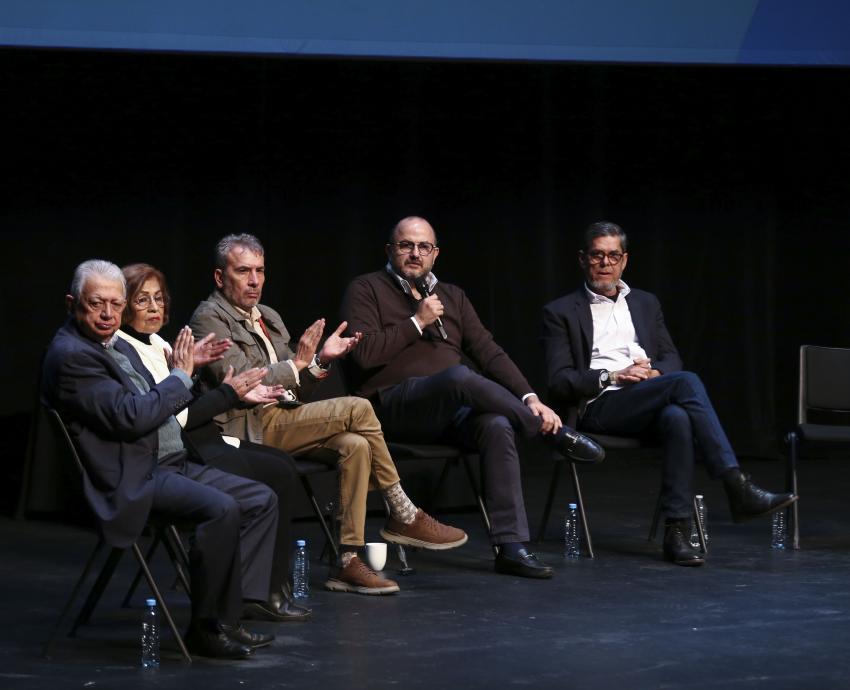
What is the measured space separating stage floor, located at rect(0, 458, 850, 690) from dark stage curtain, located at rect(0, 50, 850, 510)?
1931 millimetres

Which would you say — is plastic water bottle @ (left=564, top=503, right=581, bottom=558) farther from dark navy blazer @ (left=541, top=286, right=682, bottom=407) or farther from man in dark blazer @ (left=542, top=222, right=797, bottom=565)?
dark navy blazer @ (left=541, top=286, right=682, bottom=407)

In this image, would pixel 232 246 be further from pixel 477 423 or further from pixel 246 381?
A: pixel 477 423

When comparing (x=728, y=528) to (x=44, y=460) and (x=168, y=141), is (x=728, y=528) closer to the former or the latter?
(x=44, y=460)

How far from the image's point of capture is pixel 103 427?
11.3ft

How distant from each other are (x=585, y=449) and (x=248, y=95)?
119 inches

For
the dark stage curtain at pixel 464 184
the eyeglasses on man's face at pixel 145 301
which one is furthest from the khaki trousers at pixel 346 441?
the dark stage curtain at pixel 464 184

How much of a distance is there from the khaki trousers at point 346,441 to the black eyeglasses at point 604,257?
127 centimetres

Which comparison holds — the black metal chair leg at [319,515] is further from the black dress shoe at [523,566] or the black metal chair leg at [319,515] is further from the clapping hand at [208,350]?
the clapping hand at [208,350]

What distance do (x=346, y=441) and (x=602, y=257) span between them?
4.76 feet

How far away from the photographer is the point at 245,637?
11.6 ft

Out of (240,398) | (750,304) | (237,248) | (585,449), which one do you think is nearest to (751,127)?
(750,304)

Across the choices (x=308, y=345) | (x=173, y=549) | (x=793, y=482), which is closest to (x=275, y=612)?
(x=173, y=549)

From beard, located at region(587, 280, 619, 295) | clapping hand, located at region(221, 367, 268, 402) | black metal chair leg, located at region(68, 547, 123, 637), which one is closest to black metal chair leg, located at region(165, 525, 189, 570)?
black metal chair leg, located at region(68, 547, 123, 637)

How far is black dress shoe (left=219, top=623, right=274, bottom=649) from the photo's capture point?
11.6 ft
